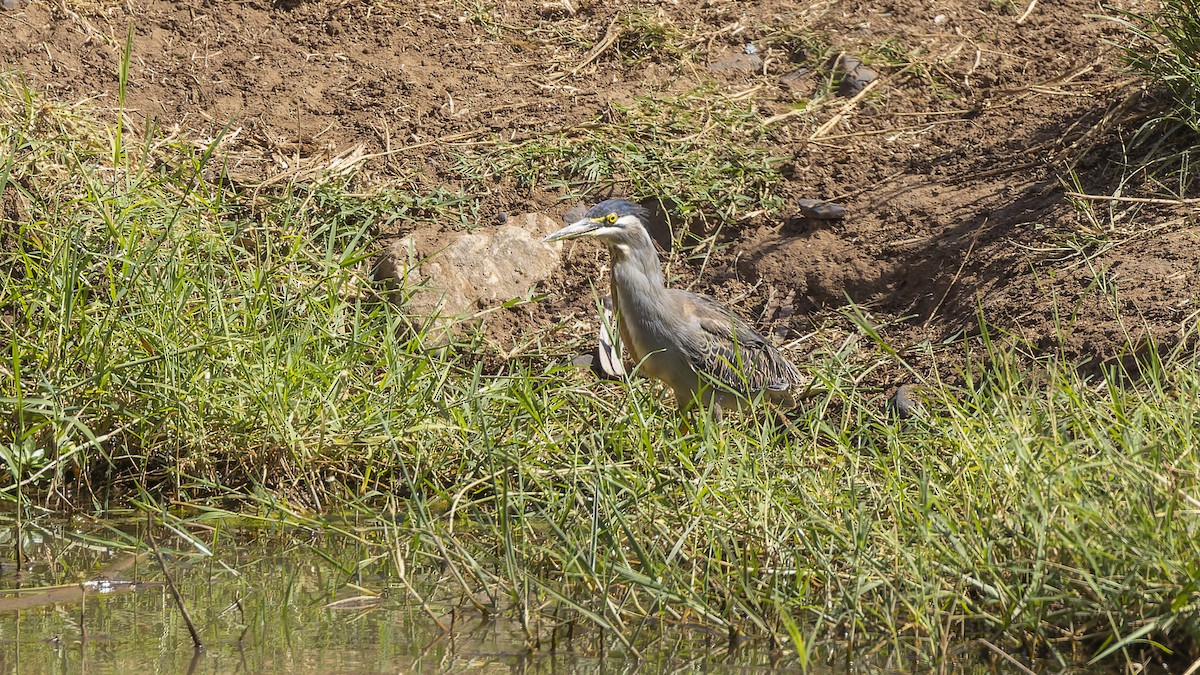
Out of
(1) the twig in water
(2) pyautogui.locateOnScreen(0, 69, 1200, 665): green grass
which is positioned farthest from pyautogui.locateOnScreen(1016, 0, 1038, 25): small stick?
(1) the twig in water

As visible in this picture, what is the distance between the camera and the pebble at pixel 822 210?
6.60m

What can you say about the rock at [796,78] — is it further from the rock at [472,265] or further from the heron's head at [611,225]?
the heron's head at [611,225]

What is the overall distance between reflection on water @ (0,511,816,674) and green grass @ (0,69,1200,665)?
0.10 meters

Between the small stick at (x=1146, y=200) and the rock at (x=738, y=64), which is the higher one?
the rock at (x=738, y=64)

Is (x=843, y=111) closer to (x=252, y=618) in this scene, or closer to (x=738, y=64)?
(x=738, y=64)

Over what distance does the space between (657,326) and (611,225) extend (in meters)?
0.46

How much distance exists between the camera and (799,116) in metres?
7.29

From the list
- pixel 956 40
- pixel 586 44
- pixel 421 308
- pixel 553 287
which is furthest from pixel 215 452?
pixel 956 40

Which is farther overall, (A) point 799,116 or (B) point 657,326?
(A) point 799,116

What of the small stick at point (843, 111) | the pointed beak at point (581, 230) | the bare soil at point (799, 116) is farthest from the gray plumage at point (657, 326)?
the small stick at point (843, 111)

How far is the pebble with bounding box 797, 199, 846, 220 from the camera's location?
6602mm

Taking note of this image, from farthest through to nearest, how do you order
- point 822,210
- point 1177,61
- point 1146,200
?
point 822,210
point 1177,61
point 1146,200

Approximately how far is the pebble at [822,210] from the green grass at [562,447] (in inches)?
13.5

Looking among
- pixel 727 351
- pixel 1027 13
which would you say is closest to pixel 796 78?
pixel 1027 13
